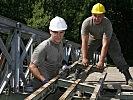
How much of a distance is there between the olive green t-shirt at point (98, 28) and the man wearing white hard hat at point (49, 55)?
1.45m

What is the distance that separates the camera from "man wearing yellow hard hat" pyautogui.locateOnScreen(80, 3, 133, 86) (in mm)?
5523

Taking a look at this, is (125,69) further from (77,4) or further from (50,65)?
(77,4)

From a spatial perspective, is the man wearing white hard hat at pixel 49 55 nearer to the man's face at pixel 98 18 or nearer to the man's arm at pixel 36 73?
the man's arm at pixel 36 73

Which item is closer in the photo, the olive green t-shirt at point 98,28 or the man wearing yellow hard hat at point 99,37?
the man wearing yellow hard hat at point 99,37

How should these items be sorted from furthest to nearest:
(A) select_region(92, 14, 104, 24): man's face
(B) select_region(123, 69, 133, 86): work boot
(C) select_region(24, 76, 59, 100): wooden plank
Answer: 1. (B) select_region(123, 69, 133, 86): work boot
2. (A) select_region(92, 14, 104, 24): man's face
3. (C) select_region(24, 76, 59, 100): wooden plank

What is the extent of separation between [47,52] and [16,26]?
99cm

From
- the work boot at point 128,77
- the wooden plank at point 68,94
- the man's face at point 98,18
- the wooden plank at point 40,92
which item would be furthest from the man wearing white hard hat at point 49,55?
the work boot at point 128,77

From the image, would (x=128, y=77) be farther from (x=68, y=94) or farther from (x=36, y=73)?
(x=68, y=94)

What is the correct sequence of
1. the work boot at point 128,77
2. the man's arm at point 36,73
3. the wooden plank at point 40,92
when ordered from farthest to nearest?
the work boot at point 128,77 → the man's arm at point 36,73 → the wooden plank at point 40,92

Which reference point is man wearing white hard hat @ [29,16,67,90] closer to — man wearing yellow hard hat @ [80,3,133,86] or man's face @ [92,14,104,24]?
man wearing yellow hard hat @ [80,3,133,86]

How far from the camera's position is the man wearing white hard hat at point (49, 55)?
4.09 m

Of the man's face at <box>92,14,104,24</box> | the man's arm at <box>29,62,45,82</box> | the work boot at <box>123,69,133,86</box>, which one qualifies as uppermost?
the man's face at <box>92,14,104,24</box>

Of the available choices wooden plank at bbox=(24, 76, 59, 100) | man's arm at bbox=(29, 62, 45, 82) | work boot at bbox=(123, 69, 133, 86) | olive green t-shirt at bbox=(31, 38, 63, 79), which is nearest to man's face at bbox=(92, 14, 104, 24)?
work boot at bbox=(123, 69, 133, 86)

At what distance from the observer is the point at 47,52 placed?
13.7ft
